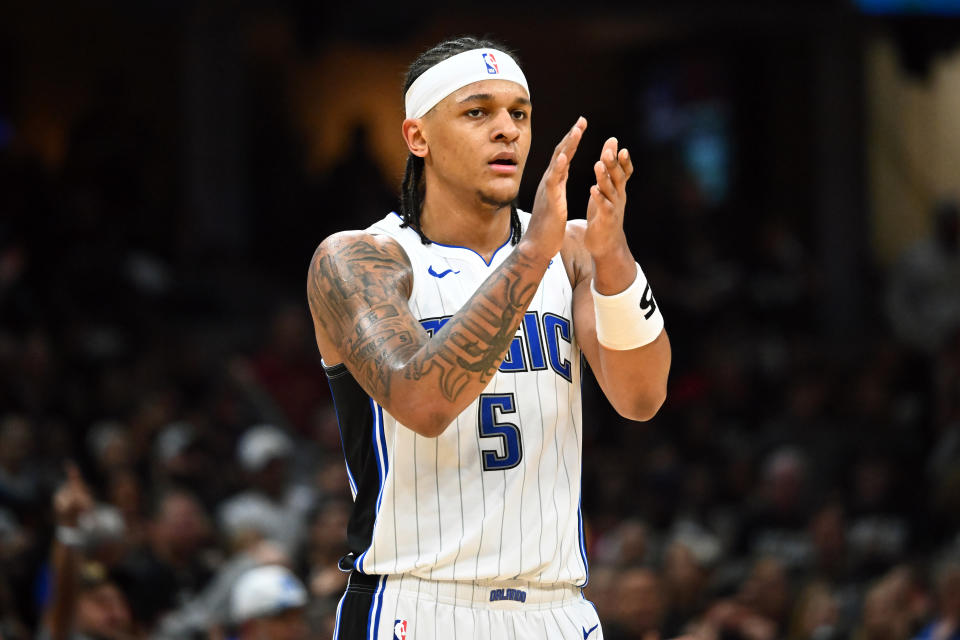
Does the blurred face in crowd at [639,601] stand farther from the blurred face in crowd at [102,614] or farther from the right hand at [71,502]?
the right hand at [71,502]

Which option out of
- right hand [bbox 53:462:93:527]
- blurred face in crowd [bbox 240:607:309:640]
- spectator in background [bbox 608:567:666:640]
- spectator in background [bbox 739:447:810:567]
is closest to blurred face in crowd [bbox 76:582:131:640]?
blurred face in crowd [bbox 240:607:309:640]

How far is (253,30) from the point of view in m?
19.8

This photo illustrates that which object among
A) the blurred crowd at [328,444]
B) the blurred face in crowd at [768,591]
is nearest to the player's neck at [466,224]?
the blurred crowd at [328,444]

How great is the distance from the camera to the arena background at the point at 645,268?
972 centimetres

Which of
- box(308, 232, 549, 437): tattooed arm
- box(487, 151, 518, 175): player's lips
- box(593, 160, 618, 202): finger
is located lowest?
box(308, 232, 549, 437): tattooed arm

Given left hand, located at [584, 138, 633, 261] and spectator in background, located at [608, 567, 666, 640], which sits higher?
left hand, located at [584, 138, 633, 261]

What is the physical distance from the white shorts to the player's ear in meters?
1.18

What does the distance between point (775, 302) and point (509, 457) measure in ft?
39.6

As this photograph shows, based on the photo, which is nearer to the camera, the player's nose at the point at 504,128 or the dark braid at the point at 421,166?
the player's nose at the point at 504,128

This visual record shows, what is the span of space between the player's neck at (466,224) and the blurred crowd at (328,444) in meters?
3.01

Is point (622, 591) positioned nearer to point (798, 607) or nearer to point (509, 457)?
point (798, 607)

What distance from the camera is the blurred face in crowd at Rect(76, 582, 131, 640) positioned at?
773 centimetres

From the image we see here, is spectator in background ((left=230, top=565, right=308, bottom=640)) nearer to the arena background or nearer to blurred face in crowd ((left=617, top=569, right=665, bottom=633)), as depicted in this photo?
the arena background

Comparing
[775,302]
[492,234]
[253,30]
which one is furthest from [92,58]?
[492,234]
